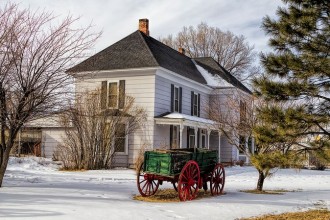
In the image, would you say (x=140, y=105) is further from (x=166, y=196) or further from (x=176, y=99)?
(x=166, y=196)

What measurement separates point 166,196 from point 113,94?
1239 cm

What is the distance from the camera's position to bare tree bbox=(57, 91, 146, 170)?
21969mm

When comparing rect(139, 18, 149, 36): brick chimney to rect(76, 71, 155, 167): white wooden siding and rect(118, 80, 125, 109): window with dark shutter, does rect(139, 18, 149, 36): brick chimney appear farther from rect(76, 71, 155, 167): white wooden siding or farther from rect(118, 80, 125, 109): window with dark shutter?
rect(118, 80, 125, 109): window with dark shutter

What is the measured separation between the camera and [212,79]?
30891 millimetres

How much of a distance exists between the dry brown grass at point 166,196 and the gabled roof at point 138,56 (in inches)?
407

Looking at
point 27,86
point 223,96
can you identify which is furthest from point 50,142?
point 27,86

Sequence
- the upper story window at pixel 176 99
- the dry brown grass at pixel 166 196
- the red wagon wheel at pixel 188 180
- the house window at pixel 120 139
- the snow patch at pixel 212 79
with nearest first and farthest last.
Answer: the red wagon wheel at pixel 188 180, the dry brown grass at pixel 166 196, the house window at pixel 120 139, the upper story window at pixel 176 99, the snow patch at pixel 212 79

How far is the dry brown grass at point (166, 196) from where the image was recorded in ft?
38.8

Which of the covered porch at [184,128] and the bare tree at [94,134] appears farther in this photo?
the covered porch at [184,128]

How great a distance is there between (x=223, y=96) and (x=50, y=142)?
1173cm

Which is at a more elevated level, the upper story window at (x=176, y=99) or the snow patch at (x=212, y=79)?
the snow patch at (x=212, y=79)

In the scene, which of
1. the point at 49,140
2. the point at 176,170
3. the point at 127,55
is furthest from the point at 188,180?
the point at 49,140

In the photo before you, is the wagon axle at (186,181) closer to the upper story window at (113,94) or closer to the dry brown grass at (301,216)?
the dry brown grass at (301,216)

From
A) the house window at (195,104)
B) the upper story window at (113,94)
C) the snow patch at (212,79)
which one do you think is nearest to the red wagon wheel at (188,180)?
the upper story window at (113,94)
